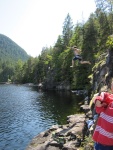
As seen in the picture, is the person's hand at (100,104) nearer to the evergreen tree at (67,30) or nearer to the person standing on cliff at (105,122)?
the person standing on cliff at (105,122)

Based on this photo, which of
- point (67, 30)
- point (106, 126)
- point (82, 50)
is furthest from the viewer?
point (67, 30)

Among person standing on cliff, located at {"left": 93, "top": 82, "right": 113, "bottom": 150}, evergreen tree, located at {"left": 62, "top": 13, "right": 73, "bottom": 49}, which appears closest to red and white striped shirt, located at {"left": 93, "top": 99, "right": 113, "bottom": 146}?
person standing on cliff, located at {"left": 93, "top": 82, "right": 113, "bottom": 150}

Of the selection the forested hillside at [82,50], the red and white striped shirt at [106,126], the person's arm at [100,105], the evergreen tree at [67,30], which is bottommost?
the red and white striped shirt at [106,126]

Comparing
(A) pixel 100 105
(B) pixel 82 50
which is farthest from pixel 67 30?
(A) pixel 100 105

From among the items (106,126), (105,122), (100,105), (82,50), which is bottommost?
(106,126)

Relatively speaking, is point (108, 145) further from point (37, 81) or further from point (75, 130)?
point (37, 81)

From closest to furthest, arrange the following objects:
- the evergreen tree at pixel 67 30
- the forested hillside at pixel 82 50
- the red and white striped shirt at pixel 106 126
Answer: the red and white striped shirt at pixel 106 126, the forested hillside at pixel 82 50, the evergreen tree at pixel 67 30

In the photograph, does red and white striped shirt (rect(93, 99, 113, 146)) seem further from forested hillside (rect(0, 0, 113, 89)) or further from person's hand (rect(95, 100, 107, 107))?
forested hillside (rect(0, 0, 113, 89))

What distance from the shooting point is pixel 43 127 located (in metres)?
30.4

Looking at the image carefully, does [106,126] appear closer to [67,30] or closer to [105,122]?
[105,122]

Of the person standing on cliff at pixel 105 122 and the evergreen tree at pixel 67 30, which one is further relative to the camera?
the evergreen tree at pixel 67 30

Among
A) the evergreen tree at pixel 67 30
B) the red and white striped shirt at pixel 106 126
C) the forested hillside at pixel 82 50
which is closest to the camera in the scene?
the red and white striped shirt at pixel 106 126

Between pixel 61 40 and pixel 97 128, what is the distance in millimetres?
102705

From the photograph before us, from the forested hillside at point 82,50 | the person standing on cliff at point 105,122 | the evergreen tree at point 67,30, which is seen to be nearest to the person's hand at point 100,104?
the person standing on cliff at point 105,122
